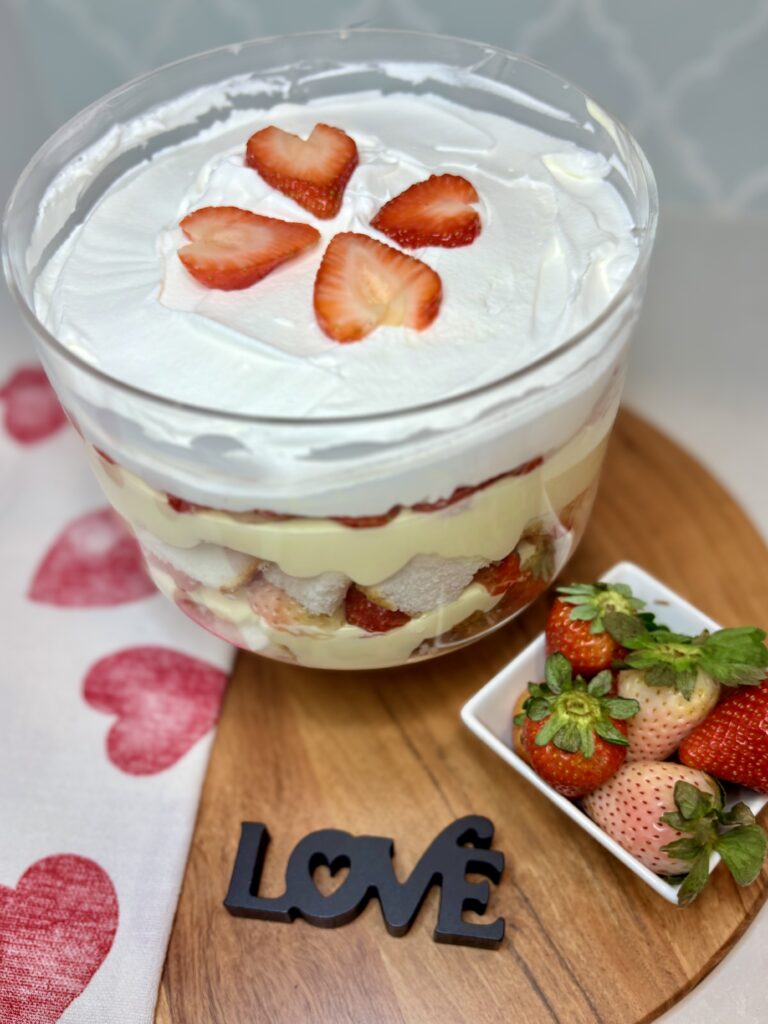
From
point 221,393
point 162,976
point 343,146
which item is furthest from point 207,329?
point 162,976

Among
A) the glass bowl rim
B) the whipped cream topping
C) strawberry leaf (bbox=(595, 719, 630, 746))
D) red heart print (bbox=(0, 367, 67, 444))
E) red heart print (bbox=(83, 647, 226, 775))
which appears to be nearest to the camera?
the glass bowl rim

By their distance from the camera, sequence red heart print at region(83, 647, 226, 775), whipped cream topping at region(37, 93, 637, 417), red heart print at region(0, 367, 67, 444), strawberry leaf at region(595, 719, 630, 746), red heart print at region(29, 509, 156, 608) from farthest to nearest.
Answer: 1. red heart print at region(0, 367, 67, 444)
2. red heart print at region(29, 509, 156, 608)
3. red heart print at region(83, 647, 226, 775)
4. strawberry leaf at region(595, 719, 630, 746)
5. whipped cream topping at region(37, 93, 637, 417)

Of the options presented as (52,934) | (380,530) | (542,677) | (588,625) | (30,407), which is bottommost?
(52,934)

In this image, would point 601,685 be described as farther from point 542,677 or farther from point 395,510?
point 395,510

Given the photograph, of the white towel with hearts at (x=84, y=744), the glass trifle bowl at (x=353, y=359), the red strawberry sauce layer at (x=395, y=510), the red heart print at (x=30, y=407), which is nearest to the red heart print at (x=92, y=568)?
the white towel with hearts at (x=84, y=744)

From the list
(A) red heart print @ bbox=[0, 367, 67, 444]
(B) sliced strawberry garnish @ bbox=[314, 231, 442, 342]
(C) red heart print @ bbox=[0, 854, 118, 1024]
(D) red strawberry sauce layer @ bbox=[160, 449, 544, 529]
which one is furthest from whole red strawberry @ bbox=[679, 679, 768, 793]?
(A) red heart print @ bbox=[0, 367, 67, 444]

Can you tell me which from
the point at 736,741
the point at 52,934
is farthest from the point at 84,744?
the point at 736,741

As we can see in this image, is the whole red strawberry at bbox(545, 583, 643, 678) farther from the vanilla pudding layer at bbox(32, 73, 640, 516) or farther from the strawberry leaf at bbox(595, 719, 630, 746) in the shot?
the vanilla pudding layer at bbox(32, 73, 640, 516)
